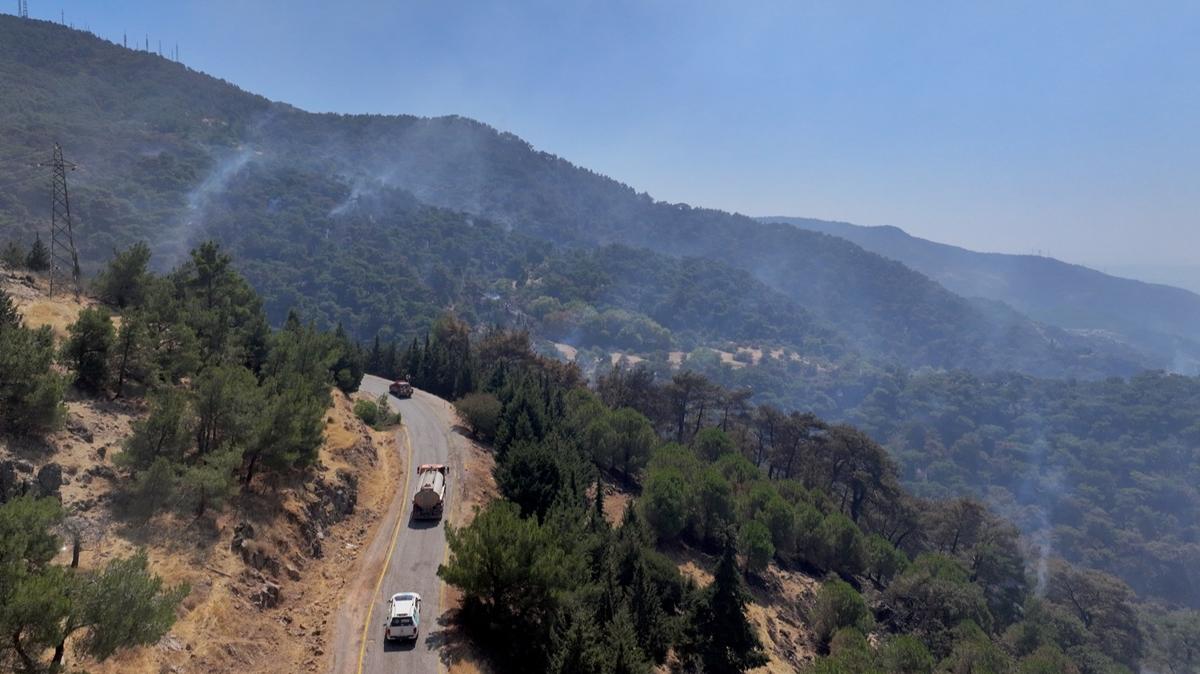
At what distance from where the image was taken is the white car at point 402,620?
23.6 meters

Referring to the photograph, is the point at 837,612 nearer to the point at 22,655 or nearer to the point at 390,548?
the point at 390,548

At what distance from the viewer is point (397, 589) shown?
91.4 feet

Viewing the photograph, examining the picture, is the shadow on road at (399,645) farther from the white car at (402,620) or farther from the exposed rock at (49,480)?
the exposed rock at (49,480)

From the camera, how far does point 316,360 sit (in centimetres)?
4316

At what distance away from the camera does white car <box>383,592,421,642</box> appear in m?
23.6

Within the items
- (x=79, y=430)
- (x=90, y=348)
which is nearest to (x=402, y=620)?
(x=79, y=430)

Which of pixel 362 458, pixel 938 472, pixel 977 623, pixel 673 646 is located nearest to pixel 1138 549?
pixel 938 472

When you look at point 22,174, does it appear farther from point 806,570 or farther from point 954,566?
point 954,566

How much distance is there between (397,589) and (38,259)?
34942mm

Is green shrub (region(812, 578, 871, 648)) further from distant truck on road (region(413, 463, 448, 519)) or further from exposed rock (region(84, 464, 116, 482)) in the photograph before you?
exposed rock (region(84, 464, 116, 482))

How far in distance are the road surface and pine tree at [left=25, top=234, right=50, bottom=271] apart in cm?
2662

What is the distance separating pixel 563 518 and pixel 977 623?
43857 millimetres

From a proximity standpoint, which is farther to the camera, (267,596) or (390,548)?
(390,548)

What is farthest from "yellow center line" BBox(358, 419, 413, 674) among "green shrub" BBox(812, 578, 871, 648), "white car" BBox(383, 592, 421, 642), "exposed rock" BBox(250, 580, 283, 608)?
"green shrub" BBox(812, 578, 871, 648)
